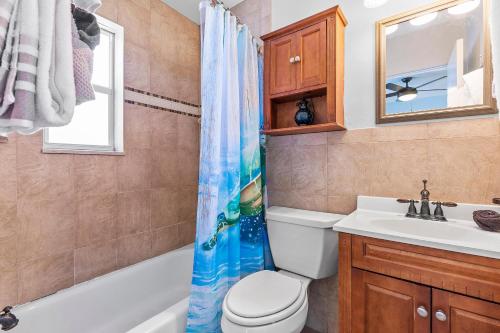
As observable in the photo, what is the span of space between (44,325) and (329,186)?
1.79 m

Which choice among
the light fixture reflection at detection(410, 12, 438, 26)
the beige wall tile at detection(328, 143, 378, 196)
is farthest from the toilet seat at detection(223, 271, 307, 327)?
the light fixture reflection at detection(410, 12, 438, 26)

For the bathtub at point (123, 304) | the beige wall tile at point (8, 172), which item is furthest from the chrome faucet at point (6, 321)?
the beige wall tile at point (8, 172)

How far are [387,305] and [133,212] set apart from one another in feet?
5.31

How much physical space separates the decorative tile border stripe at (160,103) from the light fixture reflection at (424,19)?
66.7 inches

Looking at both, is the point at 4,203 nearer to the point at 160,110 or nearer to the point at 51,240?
the point at 51,240

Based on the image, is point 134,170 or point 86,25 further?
point 134,170

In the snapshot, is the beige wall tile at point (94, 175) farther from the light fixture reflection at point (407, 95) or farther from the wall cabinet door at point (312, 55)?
the light fixture reflection at point (407, 95)

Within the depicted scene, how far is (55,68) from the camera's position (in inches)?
23.8

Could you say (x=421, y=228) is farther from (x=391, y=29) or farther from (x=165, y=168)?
(x=165, y=168)

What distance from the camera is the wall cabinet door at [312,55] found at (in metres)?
1.48

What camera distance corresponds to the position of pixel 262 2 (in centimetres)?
199

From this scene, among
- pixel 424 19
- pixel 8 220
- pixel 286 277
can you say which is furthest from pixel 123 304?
pixel 424 19

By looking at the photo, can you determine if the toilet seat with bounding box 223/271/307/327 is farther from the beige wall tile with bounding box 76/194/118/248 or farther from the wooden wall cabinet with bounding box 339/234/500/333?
the beige wall tile with bounding box 76/194/118/248

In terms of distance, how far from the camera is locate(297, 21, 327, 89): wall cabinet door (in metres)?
1.48
